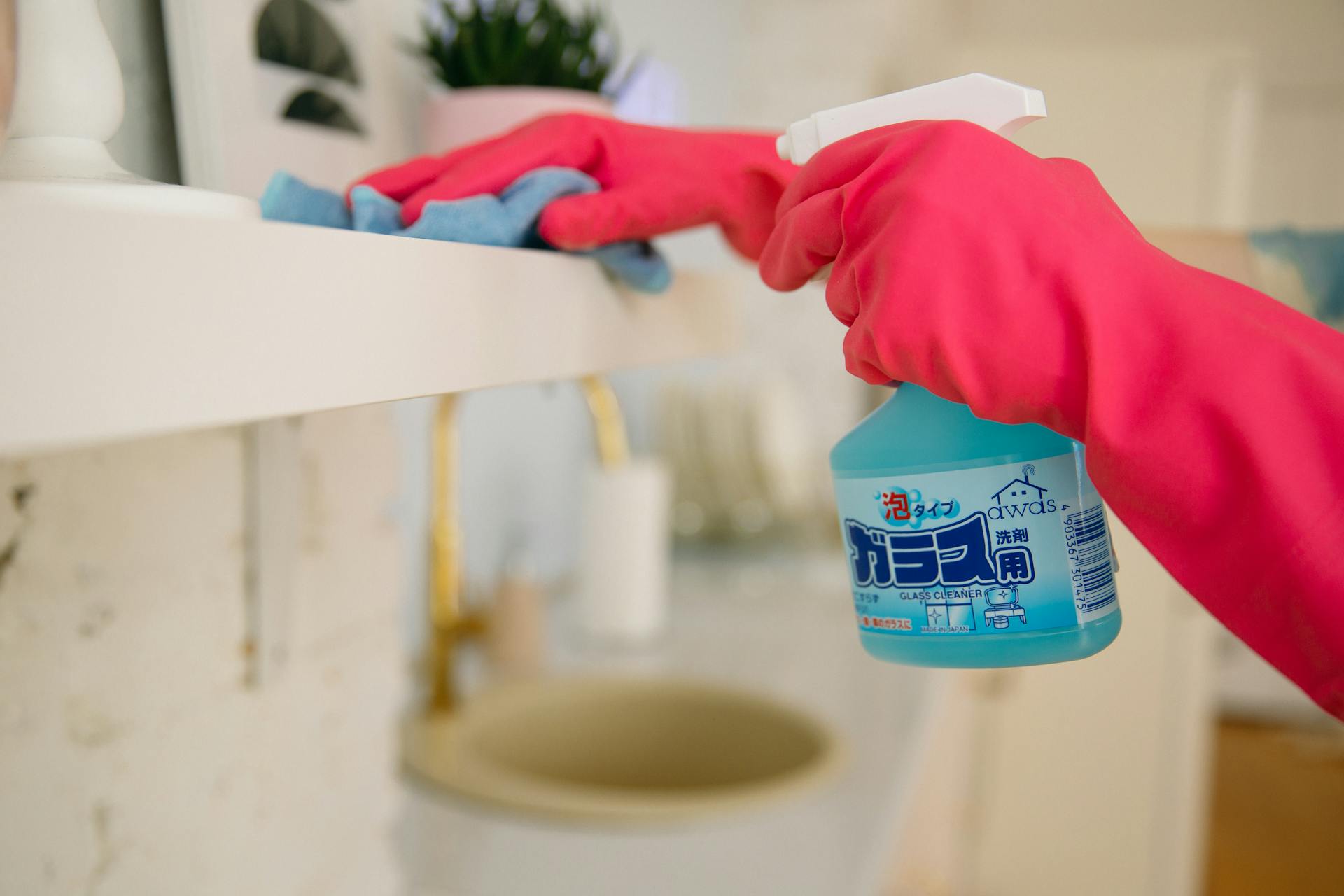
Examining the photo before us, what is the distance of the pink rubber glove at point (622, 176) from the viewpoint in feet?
1.41

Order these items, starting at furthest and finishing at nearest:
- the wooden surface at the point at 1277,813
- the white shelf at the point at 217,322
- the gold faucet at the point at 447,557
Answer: the wooden surface at the point at 1277,813 → the gold faucet at the point at 447,557 → the white shelf at the point at 217,322

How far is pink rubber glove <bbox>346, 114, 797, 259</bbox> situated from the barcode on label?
21cm

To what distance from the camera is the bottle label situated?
1.18 feet

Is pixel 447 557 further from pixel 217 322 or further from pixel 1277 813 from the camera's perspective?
pixel 1277 813

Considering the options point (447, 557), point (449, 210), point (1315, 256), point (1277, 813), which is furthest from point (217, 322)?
point (1277, 813)

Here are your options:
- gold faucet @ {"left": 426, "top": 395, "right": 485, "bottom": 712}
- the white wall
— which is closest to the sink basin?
gold faucet @ {"left": 426, "top": 395, "right": 485, "bottom": 712}

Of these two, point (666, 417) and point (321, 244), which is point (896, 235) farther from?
point (666, 417)

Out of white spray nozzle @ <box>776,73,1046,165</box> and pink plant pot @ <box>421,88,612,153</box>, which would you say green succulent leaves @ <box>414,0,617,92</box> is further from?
white spray nozzle @ <box>776,73,1046,165</box>

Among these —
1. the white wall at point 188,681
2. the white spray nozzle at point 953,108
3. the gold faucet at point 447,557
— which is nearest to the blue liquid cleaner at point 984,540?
the white spray nozzle at point 953,108

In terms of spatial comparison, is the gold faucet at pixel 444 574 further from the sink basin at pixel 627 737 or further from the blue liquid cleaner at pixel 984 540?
the blue liquid cleaner at pixel 984 540

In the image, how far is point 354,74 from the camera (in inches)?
25.7

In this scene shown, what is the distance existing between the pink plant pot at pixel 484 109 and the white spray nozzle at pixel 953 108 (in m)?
0.34

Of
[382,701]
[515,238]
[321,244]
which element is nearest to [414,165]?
[515,238]

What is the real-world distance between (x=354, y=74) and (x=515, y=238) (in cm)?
31
